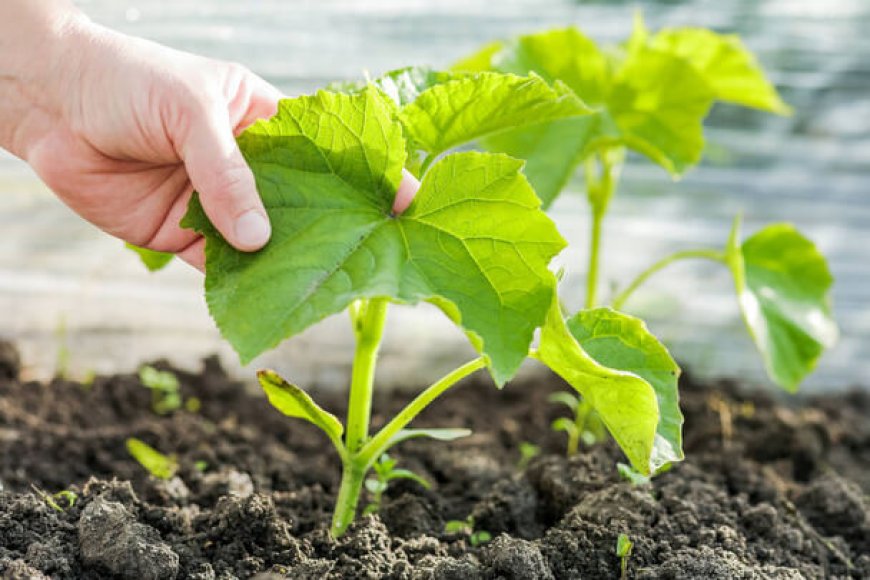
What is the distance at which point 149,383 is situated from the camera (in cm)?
227

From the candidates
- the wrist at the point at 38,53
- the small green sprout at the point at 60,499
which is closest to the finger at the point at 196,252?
the wrist at the point at 38,53

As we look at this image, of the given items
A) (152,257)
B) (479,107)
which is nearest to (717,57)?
(479,107)

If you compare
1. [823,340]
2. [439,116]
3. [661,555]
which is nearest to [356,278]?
[439,116]

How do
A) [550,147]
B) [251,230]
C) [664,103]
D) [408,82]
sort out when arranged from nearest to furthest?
[251,230], [408,82], [550,147], [664,103]

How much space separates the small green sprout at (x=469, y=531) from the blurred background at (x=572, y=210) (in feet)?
3.18

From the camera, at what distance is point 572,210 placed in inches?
102

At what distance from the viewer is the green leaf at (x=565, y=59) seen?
196 centimetres

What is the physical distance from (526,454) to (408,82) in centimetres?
85

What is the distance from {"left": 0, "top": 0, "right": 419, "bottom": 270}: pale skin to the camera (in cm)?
125

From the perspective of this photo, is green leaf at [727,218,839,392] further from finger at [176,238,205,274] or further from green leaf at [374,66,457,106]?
finger at [176,238,205,274]

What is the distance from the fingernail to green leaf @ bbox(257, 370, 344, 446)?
203 millimetres

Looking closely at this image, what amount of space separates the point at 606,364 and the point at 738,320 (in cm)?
141

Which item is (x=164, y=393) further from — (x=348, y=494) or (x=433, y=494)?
(x=348, y=494)

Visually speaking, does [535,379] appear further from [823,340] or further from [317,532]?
[317,532]
